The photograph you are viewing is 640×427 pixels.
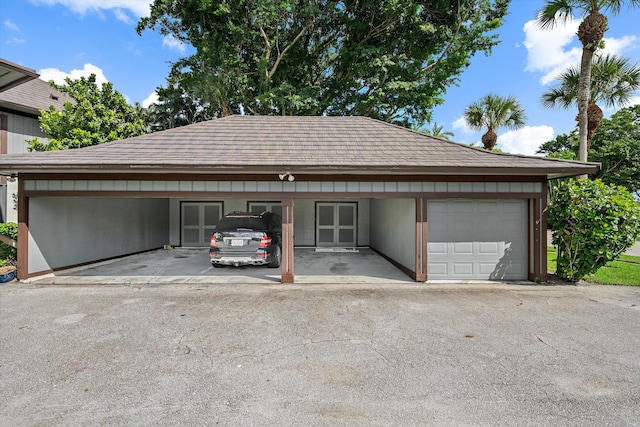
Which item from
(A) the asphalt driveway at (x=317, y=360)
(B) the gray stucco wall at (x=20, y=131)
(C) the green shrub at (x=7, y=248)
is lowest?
(A) the asphalt driveway at (x=317, y=360)

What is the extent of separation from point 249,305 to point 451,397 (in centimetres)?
369

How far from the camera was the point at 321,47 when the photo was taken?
18.5 m

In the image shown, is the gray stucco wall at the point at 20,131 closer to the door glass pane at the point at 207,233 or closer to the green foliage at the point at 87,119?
the green foliage at the point at 87,119

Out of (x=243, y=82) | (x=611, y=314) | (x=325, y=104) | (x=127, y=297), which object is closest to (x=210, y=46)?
(x=243, y=82)

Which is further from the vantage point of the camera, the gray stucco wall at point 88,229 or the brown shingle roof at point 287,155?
the gray stucco wall at point 88,229

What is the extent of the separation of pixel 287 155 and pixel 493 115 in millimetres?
14982

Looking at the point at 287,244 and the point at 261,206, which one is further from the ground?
the point at 261,206

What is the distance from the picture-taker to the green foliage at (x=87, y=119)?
1128cm

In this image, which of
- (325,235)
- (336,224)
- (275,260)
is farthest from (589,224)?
(325,235)

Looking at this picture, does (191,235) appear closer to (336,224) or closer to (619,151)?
(336,224)

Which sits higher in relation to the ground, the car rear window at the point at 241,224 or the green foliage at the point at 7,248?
the car rear window at the point at 241,224

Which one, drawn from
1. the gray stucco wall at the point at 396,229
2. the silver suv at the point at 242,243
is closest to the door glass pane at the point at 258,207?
the gray stucco wall at the point at 396,229

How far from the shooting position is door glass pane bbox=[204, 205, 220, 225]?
519 inches

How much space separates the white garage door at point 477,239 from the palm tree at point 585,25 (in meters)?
5.62
